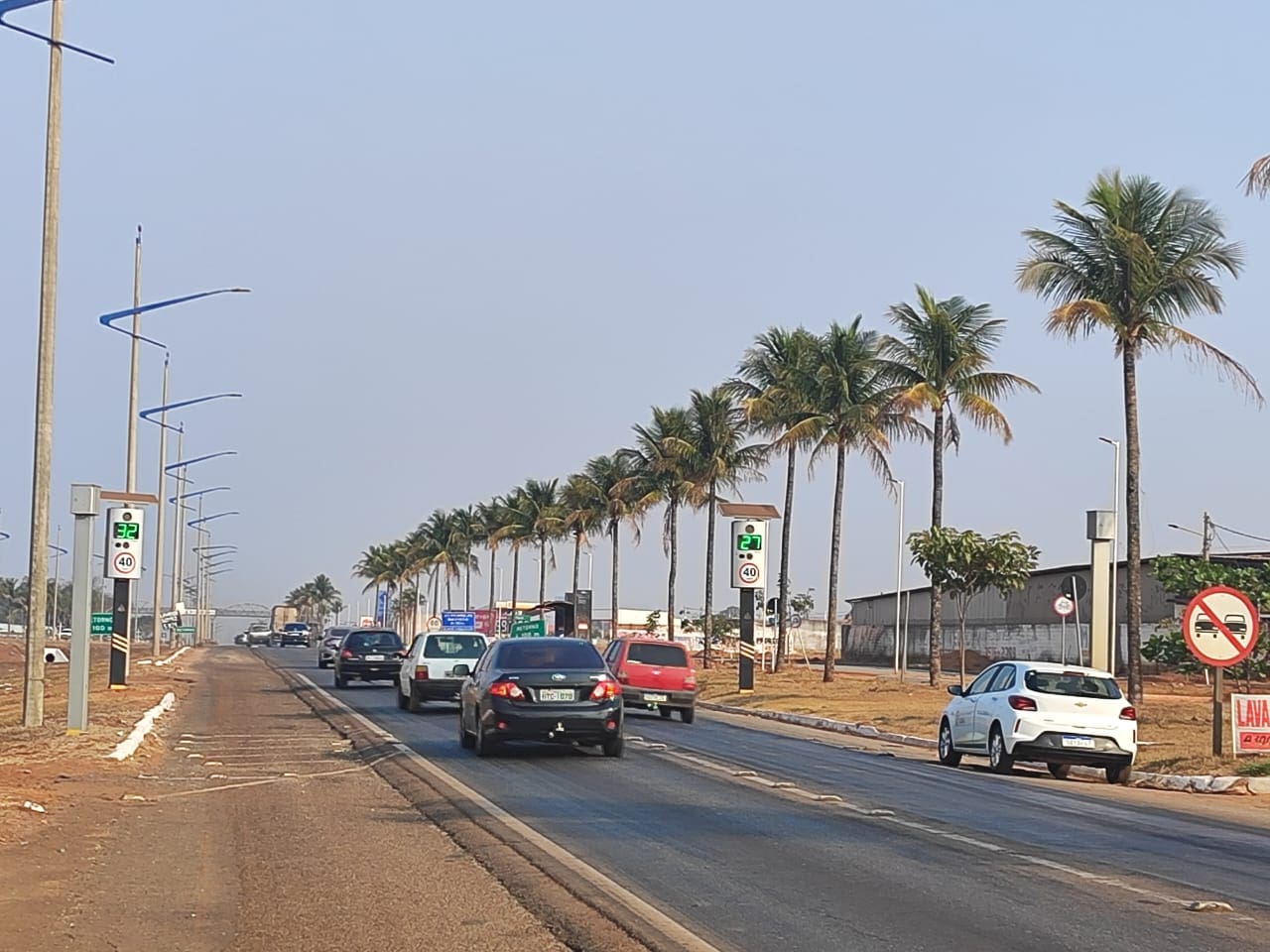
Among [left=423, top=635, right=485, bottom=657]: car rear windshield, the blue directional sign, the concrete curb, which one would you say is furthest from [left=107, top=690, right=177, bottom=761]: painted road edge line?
the blue directional sign

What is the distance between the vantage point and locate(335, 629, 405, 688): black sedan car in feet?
149

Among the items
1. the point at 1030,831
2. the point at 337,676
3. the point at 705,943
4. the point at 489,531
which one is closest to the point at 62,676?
the point at 337,676

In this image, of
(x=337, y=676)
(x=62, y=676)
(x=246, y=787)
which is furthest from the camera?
(x=62, y=676)

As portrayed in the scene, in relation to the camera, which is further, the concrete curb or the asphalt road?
the concrete curb

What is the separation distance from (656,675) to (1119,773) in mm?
12250

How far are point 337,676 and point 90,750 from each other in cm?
2488

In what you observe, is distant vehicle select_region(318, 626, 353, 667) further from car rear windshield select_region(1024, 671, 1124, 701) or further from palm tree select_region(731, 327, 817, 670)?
car rear windshield select_region(1024, 671, 1124, 701)

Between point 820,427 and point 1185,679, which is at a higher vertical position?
point 820,427

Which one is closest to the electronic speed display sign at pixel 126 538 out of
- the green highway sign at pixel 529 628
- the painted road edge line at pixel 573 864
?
the painted road edge line at pixel 573 864

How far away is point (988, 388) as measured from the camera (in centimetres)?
4888

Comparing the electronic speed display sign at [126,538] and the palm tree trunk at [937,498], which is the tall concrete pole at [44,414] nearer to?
the electronic speed display sign at [126,538]

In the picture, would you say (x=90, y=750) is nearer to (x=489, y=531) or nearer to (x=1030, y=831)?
(x=1030, y=831)

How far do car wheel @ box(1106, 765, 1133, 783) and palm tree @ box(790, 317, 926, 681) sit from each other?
30418 millimetres

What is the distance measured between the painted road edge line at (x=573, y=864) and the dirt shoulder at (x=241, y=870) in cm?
67
